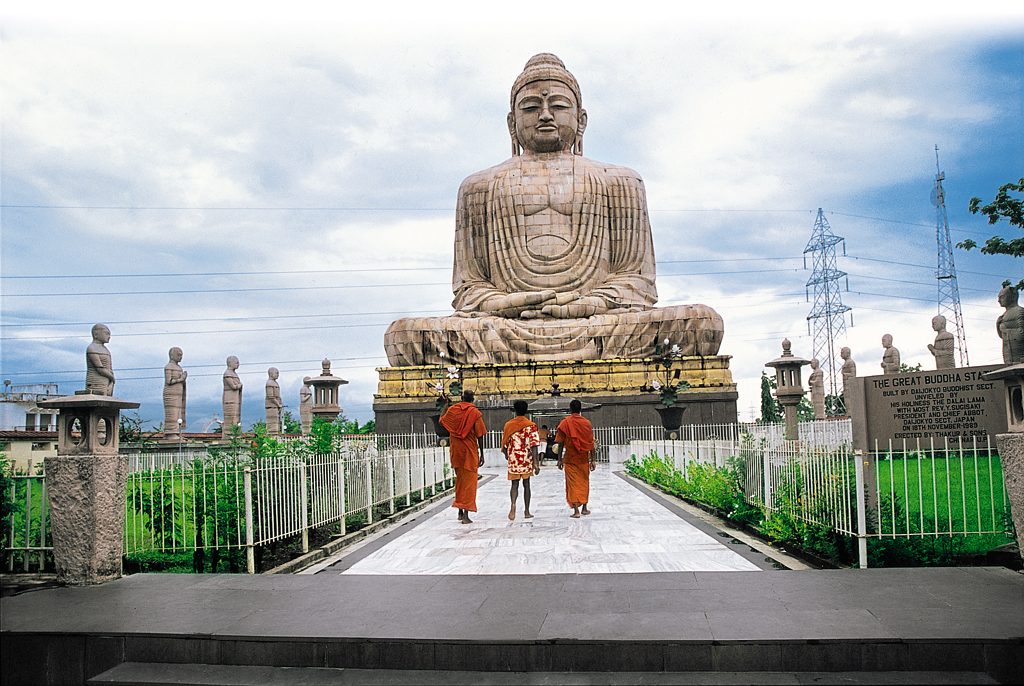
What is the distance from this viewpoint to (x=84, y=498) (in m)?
6.07

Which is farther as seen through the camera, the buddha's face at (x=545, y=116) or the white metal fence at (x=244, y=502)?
the buddha's face at (x=545, y=116)

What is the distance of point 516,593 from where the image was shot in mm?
5277

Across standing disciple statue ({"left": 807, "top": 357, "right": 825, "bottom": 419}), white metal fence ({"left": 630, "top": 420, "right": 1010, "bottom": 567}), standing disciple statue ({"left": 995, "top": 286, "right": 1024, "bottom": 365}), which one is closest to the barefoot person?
white metal fence ({"left": 630, "top": 420, "right": 1010, "bottom": 567})

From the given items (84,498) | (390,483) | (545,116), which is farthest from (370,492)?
(545,116)

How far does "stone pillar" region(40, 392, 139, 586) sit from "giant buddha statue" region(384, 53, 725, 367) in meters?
18.9

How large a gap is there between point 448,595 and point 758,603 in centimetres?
178

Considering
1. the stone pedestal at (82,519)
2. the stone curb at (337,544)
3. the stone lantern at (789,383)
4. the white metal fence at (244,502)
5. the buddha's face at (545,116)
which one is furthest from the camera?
the buddha's face at (545,116)

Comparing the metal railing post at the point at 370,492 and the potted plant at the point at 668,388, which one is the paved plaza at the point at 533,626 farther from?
the potted plant at the point at 668,388

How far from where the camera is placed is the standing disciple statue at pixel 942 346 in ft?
70.9

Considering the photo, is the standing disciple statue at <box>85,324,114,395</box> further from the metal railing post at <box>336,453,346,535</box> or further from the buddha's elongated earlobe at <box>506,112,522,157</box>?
the buddha's elongated earlobe at <box>506,112,522,157</box>

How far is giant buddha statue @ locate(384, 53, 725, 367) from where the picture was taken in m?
25.0

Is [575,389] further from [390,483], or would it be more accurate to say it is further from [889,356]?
[390,483]

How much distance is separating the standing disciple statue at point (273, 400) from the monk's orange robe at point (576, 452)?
21144mm

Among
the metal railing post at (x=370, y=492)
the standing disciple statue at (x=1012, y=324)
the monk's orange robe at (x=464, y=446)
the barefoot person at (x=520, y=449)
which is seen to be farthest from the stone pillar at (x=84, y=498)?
the standing disciple statue at (x=1012, y=324)
